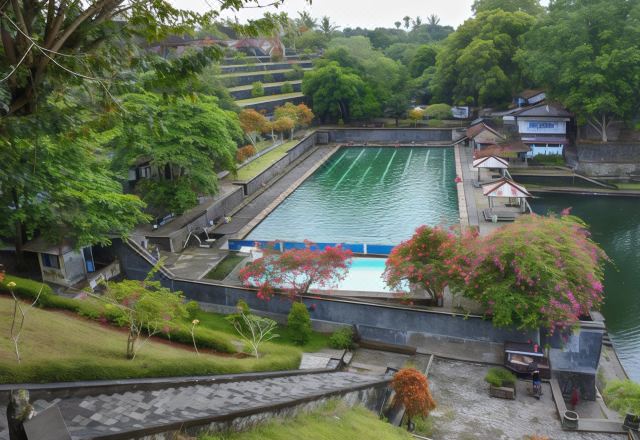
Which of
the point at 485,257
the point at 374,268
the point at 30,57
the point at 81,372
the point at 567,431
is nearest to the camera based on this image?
the point at 30,57

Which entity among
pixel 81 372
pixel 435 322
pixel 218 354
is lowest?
pixel 435 322

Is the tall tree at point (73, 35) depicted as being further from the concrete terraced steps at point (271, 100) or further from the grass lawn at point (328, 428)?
the concrete terraced steps at point (271, 100)

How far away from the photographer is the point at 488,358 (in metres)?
15.2

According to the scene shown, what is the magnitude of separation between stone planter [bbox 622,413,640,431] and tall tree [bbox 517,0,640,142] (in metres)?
24.8

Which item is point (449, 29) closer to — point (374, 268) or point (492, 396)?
point (374, 268)

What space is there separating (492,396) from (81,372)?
32.3 feet

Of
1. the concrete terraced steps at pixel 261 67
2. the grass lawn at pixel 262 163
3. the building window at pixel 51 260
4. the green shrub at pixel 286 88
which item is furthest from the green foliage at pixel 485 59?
the building window at pixel 51 260

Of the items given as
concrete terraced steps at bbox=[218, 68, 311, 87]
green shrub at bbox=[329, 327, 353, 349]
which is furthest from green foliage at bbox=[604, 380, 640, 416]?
concrete terraced steps at bbox=[218, 68, 311, 87]

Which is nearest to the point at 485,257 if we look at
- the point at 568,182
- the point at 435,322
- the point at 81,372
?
the point at 435,322

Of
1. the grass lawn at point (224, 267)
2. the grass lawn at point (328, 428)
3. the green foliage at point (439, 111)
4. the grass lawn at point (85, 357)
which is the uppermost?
the green foliage at point (439, 111)

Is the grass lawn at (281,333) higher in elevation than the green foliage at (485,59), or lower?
lower

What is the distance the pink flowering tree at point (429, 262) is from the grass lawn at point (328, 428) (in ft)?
18.1

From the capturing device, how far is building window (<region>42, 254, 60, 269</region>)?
58.4 feet

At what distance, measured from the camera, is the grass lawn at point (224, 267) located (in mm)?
19803
